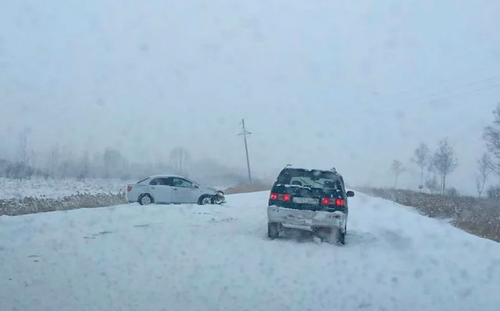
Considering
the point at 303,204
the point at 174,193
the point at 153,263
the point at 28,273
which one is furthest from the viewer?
the point at 174,193

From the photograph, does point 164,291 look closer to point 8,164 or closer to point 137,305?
point 137,305

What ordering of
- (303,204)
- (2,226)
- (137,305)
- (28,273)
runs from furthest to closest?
(2,226)
(303,204)
(28,273)
(137,305)

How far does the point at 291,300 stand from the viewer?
24.5 ft

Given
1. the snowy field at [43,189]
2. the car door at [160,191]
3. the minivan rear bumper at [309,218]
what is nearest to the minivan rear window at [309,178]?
the minivan rear bumper at [309,218]

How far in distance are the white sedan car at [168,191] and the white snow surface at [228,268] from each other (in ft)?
21.4

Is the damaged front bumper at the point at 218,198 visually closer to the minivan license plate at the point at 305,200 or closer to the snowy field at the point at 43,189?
the snowy field at the point at 43,189

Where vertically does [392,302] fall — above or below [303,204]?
below

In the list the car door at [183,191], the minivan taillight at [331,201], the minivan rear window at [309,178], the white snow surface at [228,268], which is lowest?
the white snow surface at [228,268]

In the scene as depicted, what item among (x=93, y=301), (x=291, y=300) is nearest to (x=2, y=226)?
(x=93, y=301)

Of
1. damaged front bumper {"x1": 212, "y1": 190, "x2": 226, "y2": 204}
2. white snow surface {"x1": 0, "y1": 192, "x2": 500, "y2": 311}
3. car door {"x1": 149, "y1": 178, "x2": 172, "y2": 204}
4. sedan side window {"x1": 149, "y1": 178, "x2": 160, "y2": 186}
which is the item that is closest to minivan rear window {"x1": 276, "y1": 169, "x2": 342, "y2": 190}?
white snow surface {"x1": 0, "y1": 192, "x2": 500, "y2": 311}

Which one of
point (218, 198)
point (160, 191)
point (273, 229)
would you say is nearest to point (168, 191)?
point (160, 191)

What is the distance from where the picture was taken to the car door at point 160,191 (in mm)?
23031

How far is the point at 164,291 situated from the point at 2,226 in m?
8.00

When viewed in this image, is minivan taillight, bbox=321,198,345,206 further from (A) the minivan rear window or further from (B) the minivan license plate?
(A) the minivan rear window
